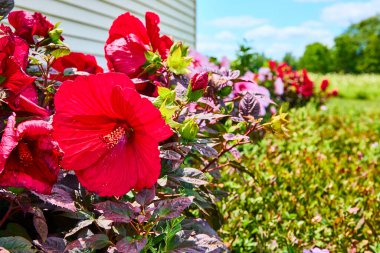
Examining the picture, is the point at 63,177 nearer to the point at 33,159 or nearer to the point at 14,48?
the point at 33,159

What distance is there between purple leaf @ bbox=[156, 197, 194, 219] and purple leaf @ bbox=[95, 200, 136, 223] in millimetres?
62

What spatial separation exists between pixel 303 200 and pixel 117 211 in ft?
5.26

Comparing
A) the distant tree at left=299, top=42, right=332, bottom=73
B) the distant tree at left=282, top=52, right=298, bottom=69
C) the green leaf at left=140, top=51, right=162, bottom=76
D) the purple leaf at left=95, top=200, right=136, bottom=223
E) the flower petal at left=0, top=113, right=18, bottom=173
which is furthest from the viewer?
the distant tree at left=282, top=52, right=298, bottom=69

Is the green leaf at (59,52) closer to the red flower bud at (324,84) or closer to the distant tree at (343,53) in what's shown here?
the red flower bud at (324,84)

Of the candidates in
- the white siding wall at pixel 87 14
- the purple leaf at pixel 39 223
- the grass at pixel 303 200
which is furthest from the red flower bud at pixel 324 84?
the purple leaf at pixel 39 223

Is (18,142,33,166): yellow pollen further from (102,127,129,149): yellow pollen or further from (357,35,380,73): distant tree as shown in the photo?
(357,35,380,73): distant tree

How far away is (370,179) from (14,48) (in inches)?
95.9

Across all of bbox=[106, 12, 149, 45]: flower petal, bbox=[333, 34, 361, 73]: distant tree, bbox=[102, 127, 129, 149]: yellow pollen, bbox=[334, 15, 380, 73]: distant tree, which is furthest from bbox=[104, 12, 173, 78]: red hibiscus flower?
bbox=[333, 34, 361, 73]: distant tree

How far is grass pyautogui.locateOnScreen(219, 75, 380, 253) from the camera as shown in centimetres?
208

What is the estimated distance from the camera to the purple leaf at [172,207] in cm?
108

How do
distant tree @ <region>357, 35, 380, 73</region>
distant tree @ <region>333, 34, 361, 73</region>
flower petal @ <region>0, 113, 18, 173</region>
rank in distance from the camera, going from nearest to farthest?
flower petal @ <region>0, 113, 18, 173</region> < distant tree @ <region>357, 35, 380, 73</region> < distant tree @ <region>333, 34, 361, 73</region>

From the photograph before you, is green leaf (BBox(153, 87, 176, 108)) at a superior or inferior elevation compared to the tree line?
superior

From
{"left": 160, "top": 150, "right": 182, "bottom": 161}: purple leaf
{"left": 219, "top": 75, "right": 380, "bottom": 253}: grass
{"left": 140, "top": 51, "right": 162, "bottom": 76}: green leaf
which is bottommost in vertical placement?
{"left": 219, "top": 75, "right": 380, "bottom": 253}: grass

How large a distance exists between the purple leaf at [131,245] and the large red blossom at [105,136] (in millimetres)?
105
